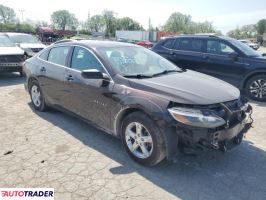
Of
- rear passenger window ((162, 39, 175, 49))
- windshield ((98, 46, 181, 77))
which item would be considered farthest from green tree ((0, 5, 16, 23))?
windshield ((98, 46, 181, 77))

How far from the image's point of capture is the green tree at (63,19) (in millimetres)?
112125

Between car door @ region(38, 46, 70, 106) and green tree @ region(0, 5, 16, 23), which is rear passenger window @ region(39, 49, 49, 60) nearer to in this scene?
car door @ region(38, 46, 70, 106)

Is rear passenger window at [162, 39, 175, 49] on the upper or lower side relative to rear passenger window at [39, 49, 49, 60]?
upper

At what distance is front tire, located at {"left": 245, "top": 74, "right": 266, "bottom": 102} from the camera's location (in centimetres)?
741

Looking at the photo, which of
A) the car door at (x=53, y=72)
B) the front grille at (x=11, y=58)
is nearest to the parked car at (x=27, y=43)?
the front grille at (x=11, y=58)

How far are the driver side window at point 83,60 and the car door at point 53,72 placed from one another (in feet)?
0.84

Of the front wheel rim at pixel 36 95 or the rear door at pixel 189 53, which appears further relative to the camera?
the rear door at pixel 189 53

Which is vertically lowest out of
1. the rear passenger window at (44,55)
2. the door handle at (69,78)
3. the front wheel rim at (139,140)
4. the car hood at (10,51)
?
the front wheel rim at (139,140)

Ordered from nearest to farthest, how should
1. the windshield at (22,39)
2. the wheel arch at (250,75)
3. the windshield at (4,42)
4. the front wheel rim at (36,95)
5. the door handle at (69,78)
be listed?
1. the door handle at (69,78)
2. the front wheel rim at (36,95)
3. the wheel arch at (250,75)
4. the windshield at (4,42)
5. the windshield at (22,39)

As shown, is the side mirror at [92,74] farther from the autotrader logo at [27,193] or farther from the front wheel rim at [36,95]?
the front wheel rim at [36,95]

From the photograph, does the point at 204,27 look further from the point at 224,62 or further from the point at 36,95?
the point at 36,95

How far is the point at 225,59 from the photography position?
7.86 m

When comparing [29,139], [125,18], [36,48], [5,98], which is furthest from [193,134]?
[125,18]

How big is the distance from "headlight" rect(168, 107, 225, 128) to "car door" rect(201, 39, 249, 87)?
4866 mm
